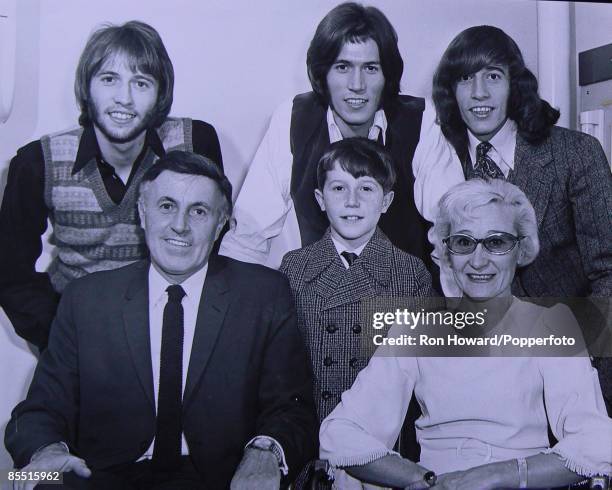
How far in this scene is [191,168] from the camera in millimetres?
1946

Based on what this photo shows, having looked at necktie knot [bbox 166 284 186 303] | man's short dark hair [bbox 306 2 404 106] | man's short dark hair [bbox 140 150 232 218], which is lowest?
necktie knot [bbox 166 284 186 303]

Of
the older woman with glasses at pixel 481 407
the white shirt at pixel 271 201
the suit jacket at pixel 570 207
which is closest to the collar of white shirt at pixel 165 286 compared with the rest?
the white shirt at pixel 271 201

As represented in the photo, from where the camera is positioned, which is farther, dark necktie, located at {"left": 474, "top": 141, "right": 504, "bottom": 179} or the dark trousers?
dark necktie, located at {"left": 474, "top": 141, "right": 504, "bottom": 179}

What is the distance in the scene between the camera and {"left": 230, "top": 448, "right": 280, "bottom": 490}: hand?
5.82ft

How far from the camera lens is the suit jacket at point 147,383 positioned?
187 centimetres

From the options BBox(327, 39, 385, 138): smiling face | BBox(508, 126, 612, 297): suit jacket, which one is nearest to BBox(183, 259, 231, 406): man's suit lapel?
BBox(327, 39, 385, 138): smiling face

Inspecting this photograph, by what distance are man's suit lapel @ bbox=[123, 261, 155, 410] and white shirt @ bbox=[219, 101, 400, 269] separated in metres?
0.27

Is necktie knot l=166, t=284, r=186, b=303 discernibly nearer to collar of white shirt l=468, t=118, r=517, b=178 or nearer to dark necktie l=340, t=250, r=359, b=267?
dark necktie l=340, t=250, r=359, b=267

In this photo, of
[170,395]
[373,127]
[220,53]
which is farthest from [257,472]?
[220,53]

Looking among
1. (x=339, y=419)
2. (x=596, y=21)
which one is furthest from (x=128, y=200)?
(x=596, y=21)

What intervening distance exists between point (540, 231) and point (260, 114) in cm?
85

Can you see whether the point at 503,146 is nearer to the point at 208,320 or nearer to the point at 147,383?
the point at 208,320

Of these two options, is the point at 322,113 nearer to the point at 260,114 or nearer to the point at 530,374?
the point at 260,114

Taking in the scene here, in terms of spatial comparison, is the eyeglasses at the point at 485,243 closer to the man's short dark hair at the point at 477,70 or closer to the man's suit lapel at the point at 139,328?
the man's short dark hair at the point at 477,70
